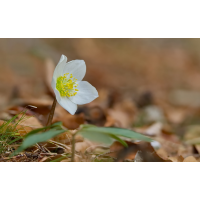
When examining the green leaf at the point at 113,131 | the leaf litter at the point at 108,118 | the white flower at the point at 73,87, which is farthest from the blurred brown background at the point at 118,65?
the green leaf at the point at 113,131

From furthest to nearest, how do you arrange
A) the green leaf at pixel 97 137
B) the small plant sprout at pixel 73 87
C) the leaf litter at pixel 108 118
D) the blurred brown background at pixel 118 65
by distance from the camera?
1. the blurred brown background at pixel 118 65
2. the small plant sprout at pixel 73 87
3. the leaf litter at pixel 108 118
4. the green leaf at pixel 97 137

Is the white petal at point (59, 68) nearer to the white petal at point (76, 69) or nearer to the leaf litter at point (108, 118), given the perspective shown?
the white petal at point (76, 69)

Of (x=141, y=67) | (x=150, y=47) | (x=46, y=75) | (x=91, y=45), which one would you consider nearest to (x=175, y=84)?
(x=141, y=67)

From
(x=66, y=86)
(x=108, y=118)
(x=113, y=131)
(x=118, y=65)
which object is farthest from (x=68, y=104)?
(x=118, y=65)

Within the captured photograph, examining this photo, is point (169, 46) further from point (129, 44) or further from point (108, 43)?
point (108, 43)

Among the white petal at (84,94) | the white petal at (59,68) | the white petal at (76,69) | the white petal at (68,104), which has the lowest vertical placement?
the white petal at (68,104)

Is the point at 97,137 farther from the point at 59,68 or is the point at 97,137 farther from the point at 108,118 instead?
the point at 108,118

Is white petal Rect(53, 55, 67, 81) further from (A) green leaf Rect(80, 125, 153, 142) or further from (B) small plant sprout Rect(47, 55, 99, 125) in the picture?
(A) green leaf Rect(80, 125, 153, 142)

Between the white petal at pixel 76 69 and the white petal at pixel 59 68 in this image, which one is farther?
the white petal at pixel 76 69
